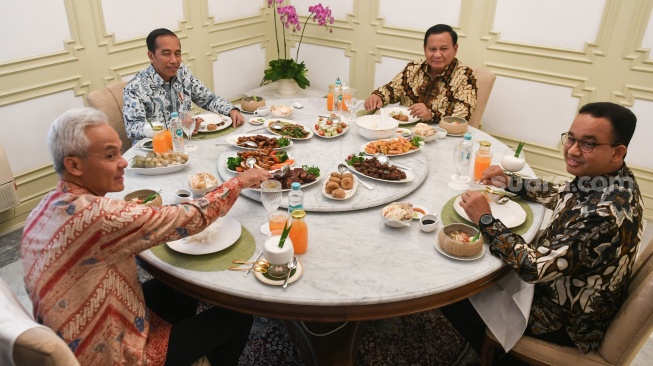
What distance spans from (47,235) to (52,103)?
8.07 ft

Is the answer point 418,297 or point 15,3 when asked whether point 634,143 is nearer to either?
point 418,297

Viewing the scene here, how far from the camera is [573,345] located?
1.72 metres

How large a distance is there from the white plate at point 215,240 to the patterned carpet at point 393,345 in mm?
A: 824

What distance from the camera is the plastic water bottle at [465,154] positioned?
86.3 inches

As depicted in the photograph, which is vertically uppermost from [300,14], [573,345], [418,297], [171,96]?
[300,14]

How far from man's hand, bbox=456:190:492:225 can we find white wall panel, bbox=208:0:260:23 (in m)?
3.50

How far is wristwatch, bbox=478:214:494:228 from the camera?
1.74 meters

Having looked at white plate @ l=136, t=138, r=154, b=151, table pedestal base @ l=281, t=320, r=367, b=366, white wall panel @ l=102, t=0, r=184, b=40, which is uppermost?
white wall panel @ l=102, t=0, r=184, b=40

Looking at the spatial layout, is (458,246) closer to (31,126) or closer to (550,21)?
(550,21)

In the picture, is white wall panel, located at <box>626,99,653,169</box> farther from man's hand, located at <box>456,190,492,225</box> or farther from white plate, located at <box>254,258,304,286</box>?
white plate, located at <box>254,258,304,286</box>

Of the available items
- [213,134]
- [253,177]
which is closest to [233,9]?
[213,134]

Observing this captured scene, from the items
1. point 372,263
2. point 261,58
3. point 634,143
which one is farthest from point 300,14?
point 372,263

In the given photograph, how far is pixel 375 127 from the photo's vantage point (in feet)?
9.12

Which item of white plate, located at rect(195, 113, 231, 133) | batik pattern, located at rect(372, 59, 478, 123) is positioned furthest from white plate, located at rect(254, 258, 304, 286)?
batik pattern, located at rect(372, 59, 478, 123)
